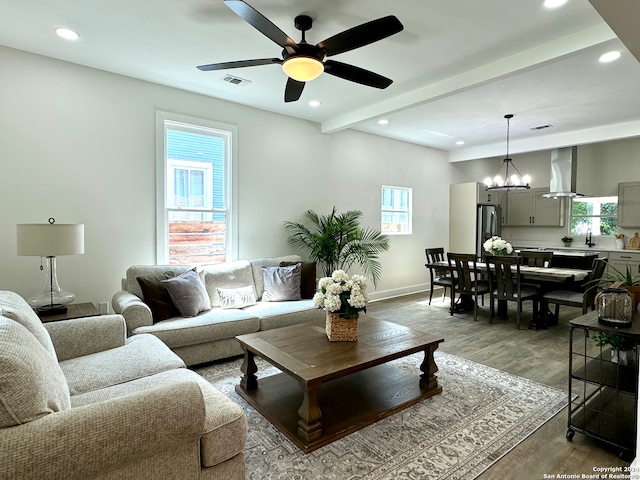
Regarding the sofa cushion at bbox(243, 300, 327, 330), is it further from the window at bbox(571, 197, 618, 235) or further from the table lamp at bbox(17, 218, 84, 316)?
the window at bbox(571, 197, 618, 235)

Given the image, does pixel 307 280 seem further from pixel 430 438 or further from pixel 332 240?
pixel 430 438

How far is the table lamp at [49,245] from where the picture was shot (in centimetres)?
275

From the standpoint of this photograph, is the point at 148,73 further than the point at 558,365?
Yes

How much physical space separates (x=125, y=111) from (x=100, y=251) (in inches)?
60.4

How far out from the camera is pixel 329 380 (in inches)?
85.4

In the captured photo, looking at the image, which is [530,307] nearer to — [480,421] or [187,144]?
[480,421]

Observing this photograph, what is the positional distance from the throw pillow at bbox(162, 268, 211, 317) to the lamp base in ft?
2.66

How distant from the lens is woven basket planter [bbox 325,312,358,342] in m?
2.66

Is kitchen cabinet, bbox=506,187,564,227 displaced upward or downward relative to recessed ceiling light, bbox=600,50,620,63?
downward

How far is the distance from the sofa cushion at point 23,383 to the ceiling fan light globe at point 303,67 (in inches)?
88.2

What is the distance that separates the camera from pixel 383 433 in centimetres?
225

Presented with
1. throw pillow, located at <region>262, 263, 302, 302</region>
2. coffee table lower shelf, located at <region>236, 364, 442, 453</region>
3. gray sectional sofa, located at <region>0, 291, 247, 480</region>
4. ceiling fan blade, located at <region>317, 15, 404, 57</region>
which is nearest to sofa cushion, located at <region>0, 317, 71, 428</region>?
gray sectional sofa, located at <region>0, 291, 247, 480</region>

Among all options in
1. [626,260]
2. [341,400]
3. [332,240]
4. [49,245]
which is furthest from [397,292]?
[49,245]

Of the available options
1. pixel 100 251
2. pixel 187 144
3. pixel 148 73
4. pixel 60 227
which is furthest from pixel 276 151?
pixel 60 227
